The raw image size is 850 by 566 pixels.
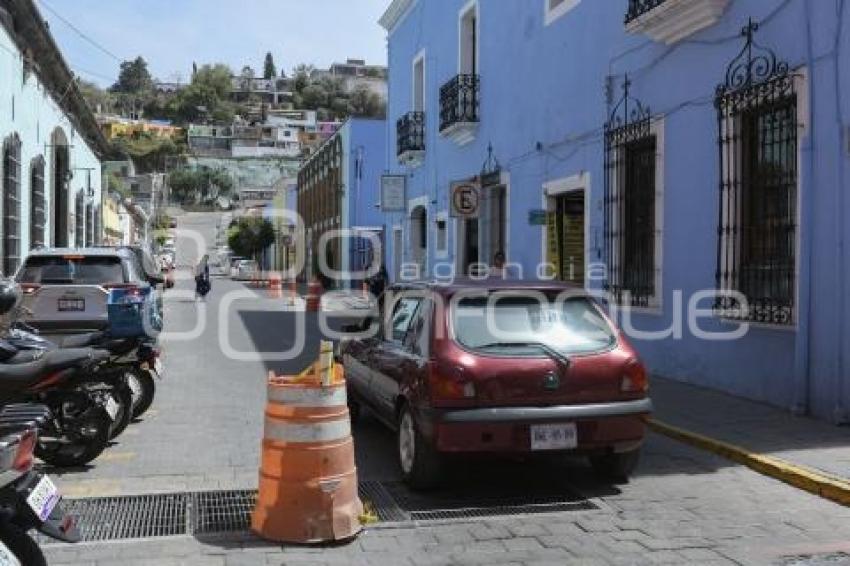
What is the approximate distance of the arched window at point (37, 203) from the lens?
18.6 meters

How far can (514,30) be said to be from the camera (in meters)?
17.3

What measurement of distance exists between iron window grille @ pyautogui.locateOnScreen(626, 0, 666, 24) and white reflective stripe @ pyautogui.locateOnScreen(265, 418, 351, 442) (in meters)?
7.60

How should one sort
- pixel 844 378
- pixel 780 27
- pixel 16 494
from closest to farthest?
pixel 16 494 < pixel 844 378 < pixel 780 27

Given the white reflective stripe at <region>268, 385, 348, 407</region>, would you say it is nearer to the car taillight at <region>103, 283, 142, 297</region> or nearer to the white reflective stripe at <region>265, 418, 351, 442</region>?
the white reflective stripe at <region>265, 418, 351, 442</region>

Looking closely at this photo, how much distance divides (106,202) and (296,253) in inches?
886

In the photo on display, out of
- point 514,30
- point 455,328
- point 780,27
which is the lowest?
point 455,328

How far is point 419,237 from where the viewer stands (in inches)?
991

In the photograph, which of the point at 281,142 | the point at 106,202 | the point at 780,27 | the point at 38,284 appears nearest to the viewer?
the point at 780,27

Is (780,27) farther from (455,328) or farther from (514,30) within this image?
(514,30)

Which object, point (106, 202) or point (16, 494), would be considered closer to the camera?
point (16, 494)

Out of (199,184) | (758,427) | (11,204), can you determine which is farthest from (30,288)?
(199,184)

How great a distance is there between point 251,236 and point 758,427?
232 ft

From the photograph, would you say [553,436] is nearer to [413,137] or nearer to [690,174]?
[690,174]

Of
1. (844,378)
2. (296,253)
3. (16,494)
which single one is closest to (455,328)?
(16,494)
